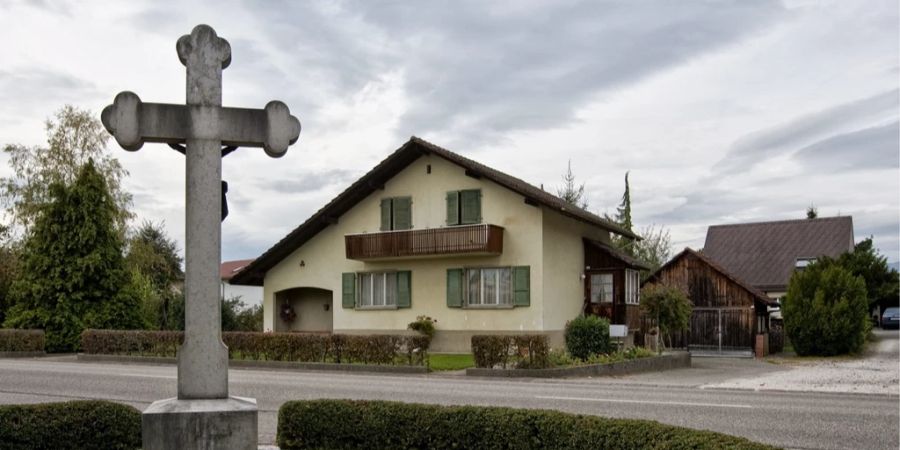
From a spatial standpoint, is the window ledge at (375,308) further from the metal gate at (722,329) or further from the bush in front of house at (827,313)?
the bush in front of house at (827,313)

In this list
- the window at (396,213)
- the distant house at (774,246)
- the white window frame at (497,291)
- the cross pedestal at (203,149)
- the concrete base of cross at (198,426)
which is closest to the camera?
the concrete base of cross at (198,426)

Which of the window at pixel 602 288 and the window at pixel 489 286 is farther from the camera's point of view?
the window at pixel 602 288

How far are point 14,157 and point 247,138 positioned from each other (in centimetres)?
3978

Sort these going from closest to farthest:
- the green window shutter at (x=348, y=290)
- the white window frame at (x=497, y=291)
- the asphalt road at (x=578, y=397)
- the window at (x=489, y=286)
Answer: the asphalt road at (x=578, y=397) → the white window frame at (x=497, y=291) → the window at (x=489, y=286) → the green window shutter at (x=348, y=290)

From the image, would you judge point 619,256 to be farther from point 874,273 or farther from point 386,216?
point 874,273

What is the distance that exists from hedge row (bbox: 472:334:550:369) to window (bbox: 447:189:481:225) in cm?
929

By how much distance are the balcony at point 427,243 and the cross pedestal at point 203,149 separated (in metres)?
22.2

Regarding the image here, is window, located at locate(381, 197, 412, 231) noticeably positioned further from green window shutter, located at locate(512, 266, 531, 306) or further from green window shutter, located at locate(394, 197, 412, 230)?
green window shutter, located at locate(512, 266, 531, 306)

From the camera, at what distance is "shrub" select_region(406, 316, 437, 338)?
30609 millimetres

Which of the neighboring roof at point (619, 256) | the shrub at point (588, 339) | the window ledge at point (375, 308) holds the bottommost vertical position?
the shrub at point (588, 339)

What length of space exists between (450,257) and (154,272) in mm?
29885

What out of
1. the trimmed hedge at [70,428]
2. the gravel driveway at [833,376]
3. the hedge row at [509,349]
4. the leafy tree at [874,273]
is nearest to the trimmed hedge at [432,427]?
the trimmed hedge at [70,428]

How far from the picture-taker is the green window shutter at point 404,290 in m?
31.7

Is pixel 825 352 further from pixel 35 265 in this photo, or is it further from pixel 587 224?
pixel 35 265
